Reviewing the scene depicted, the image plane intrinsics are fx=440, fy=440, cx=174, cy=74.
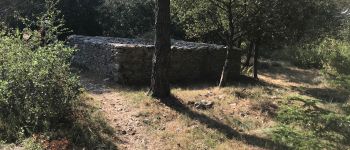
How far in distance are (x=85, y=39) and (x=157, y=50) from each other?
6.48m

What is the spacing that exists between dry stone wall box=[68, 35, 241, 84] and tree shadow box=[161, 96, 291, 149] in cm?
240

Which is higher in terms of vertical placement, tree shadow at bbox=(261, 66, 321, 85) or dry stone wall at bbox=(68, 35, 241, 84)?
dry stone wall at bbox=(68, 35, 241, 84)

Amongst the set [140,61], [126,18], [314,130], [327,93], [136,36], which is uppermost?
[126,18]

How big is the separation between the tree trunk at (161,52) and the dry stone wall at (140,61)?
2.15 meters

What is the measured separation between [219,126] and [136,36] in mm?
12180

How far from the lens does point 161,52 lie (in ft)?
38.1

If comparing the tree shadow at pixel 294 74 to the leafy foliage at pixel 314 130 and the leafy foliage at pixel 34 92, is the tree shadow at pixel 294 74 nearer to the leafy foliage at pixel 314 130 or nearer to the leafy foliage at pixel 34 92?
the leafy foliage at pixel 34 92

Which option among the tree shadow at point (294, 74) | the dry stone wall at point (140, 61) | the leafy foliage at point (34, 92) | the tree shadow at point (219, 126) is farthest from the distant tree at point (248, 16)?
the leafy foliage at point (34, 92)

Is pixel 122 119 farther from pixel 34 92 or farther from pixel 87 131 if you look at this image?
pixel 34 92

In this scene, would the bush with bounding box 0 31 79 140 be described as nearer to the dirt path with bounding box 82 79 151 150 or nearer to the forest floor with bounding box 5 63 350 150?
the forest floor with bounding box 5 63 350 150

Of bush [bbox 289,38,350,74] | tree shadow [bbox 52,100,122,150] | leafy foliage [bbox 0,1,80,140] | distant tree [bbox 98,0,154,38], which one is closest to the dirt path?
tree shadow [bbox 52,100,122,150]

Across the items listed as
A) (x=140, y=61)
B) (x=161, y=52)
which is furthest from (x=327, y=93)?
(x=161, y=52)

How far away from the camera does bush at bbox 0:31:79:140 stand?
29.4 ft

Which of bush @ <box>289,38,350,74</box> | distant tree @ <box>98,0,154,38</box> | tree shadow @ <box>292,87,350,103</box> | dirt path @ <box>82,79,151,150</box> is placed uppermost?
distant tree @ <box>98,0,154,38</box>
